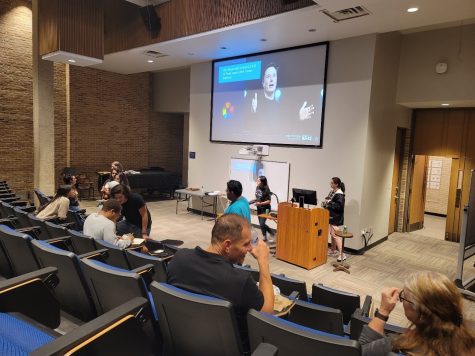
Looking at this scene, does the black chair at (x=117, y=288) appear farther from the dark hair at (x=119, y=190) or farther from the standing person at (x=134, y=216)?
the standing person at (x=134, y=216)

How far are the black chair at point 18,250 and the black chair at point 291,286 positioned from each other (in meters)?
1.82

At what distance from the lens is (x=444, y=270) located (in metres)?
5.30

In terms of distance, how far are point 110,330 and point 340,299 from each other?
1818 millimetres

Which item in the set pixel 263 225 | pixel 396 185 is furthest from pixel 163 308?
pixel 396 185

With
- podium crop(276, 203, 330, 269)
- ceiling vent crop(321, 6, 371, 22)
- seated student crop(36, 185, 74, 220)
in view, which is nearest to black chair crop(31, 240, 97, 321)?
seated student crop(36, 185, 74, 220)

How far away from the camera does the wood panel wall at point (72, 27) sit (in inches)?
245

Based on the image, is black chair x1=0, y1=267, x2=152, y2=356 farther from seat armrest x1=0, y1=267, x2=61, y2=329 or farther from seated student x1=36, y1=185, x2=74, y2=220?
seated student x1=36, y1=185, x2=74, y2=220

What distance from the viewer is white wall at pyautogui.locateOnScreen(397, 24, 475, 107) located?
5.79 meters

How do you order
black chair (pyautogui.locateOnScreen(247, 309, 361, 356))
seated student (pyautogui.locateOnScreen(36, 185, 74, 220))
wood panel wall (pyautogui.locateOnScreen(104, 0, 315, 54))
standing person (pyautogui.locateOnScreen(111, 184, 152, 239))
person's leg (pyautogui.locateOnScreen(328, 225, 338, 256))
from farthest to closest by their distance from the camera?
Result: person's leg (pyautogui.locateOnScreen(328, 225, 338, 256)) < wood panel wall (pyautogui.locateOnScreen(104, 0, 315, 54)) < seated student (pyautogui.locateOnScreen(36, 185, 74, 220)) < standing person (pyautogui.locateOnScreen(111, 184, 152, 239)) < black chair (pyautogui.locateOnScreen(247, 309, 361, 356))

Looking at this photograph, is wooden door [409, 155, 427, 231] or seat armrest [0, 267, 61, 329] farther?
wooden door [409, 155, 427, 231]

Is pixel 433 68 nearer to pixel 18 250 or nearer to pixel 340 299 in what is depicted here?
pixel 340 299

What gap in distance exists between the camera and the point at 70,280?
2.21 metres

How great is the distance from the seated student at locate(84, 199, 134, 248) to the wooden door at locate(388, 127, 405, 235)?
5.81 m

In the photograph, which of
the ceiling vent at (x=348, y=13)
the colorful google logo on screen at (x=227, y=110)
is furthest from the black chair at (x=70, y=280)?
the colorful google logo on screen at (x=227, y=110)
